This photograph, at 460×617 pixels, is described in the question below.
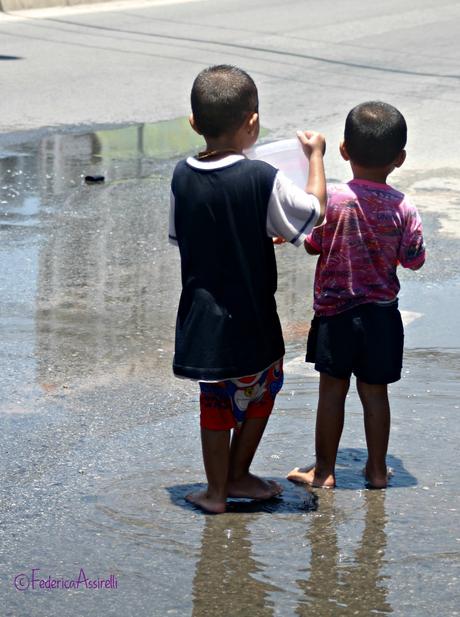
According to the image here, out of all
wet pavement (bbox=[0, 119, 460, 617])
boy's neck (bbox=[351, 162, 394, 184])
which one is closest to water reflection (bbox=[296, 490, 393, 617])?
wet pavement (bbox=[0, 119, 460, 617])

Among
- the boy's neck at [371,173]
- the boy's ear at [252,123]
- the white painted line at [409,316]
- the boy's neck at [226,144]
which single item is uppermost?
the boy's ear at [252,123]

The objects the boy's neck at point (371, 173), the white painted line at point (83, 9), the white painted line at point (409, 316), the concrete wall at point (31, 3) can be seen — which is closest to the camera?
the boy's neck at point (371, 173)

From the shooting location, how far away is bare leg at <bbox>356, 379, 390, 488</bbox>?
393cm

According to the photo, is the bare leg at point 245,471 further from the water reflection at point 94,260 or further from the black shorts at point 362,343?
the water reflection at point 94,260

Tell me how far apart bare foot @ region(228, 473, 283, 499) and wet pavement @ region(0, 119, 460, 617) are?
40 mm

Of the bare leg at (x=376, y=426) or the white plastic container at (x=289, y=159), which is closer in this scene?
the white plastic container at (x=289, y=159)

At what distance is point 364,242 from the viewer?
378 centimetres

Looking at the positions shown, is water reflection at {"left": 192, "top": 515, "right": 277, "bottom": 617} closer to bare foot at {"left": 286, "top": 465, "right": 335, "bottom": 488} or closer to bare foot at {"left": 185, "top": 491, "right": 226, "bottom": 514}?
bare foot at {"left": 185, "top": 491, "right": 226, "bottom": 514}

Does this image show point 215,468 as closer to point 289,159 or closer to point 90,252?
point 289,159

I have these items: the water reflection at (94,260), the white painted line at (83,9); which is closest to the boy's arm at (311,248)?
the water reflection at (94,260)

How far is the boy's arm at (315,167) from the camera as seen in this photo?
3.64m

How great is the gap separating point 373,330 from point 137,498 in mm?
906

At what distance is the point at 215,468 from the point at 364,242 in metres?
0.83

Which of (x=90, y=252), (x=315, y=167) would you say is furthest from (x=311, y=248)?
(x=90, y=252)
